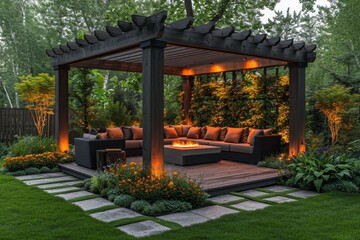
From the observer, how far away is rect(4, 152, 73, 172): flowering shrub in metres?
8.45

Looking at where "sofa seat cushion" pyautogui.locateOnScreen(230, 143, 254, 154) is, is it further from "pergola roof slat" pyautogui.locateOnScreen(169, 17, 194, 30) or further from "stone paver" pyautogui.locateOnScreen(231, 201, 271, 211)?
"pergola roof slat" pyautogui.locateOnScreen(169, 17, 194, 30)

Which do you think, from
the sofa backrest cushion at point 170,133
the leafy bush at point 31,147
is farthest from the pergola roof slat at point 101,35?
the sofa backrest cushion at point 170,133

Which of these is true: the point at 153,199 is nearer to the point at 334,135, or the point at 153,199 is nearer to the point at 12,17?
the point at 334,135

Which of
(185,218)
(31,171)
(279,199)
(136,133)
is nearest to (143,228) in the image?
(185,218)

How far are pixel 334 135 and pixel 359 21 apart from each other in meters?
6.82

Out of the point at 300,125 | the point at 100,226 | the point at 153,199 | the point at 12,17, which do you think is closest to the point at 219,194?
the point at 153,199

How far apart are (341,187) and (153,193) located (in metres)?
3.67

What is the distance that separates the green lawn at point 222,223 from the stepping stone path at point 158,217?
A: 0.23m

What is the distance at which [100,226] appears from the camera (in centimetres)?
445

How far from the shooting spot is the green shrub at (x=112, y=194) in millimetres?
5858

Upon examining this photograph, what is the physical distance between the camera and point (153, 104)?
6.07 m

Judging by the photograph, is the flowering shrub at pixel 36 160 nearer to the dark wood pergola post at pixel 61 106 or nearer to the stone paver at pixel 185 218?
the dark wood pergola post at pixel 61 106

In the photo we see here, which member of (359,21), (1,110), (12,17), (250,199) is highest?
(12,17)

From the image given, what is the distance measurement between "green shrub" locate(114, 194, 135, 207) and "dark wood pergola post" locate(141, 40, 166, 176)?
65 centimetres
